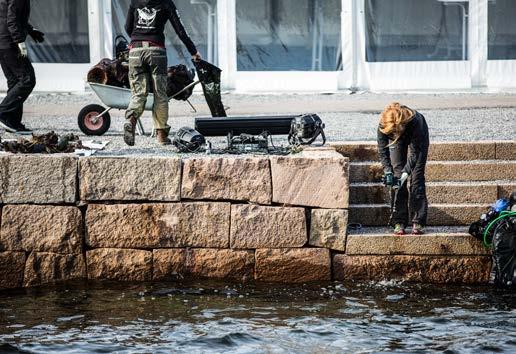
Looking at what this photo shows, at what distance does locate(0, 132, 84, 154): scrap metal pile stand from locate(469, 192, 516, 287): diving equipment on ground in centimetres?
386

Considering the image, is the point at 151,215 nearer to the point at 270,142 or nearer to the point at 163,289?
the point at 163,289

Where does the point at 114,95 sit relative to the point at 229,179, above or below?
above

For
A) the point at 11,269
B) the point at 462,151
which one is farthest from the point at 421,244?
the point at 11,269

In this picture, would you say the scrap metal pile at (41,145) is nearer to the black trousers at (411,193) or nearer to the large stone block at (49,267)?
the large stone block at (49,267)

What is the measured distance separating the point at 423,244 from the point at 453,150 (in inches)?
56.1

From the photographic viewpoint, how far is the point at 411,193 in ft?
35.8

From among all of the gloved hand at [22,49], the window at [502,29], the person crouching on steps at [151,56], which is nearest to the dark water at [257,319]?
the person crouching on steps at [151,56]

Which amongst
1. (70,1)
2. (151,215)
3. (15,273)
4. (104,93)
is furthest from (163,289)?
(70,1)

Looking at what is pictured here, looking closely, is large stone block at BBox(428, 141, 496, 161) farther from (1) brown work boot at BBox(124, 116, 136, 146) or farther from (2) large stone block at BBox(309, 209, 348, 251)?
(1) brown work boot at BBox(124, 116, 136, 146)

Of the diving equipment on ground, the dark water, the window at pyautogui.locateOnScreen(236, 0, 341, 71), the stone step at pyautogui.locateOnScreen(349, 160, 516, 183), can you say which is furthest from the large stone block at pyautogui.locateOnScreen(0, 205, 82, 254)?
the window at pyautogui.locateOnScreen(236, 0, 341, 71)

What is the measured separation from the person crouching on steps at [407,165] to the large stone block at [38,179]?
2855 millimetres

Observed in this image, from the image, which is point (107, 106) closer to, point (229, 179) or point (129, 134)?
point (129, 134)

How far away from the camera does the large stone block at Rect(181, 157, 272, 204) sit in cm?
1085

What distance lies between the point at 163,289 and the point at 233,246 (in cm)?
75
